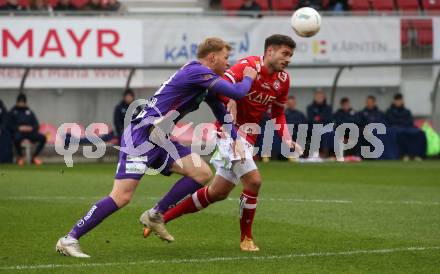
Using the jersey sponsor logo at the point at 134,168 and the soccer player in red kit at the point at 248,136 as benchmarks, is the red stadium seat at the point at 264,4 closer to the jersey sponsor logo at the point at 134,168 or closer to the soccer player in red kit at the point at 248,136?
the soccer player in red kit at the point at 248,136

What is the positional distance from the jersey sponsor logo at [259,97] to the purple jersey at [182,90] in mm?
735

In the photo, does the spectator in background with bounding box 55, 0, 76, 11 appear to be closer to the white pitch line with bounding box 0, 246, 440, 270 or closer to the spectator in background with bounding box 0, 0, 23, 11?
the spectator in background with bounding box 0, 0, 23, 11

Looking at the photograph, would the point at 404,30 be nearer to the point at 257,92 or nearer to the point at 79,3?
the point at 79,3

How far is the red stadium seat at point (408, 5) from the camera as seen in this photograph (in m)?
27.4

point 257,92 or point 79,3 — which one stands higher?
point 257,92

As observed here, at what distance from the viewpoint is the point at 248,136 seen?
32.2 ft

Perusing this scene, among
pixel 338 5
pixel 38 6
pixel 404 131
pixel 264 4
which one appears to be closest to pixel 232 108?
pixel 404 131

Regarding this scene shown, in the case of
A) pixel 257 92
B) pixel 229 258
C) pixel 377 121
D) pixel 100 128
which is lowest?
pixel 100 128

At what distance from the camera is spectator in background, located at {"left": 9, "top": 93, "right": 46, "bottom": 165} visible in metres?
22.4

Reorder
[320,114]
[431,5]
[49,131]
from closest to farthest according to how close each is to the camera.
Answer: [49,131] → [320,114] → [431,5]

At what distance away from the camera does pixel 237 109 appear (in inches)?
392

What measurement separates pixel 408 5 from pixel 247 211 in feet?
62.7

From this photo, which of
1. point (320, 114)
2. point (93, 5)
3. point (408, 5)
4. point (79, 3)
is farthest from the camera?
point (408, 5)

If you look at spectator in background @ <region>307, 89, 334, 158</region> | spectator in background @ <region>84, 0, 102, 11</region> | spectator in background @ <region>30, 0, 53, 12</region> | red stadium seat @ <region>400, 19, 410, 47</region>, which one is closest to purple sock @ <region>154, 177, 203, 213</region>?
spectator in background @ <region>307, 89, 334, 158</region>
